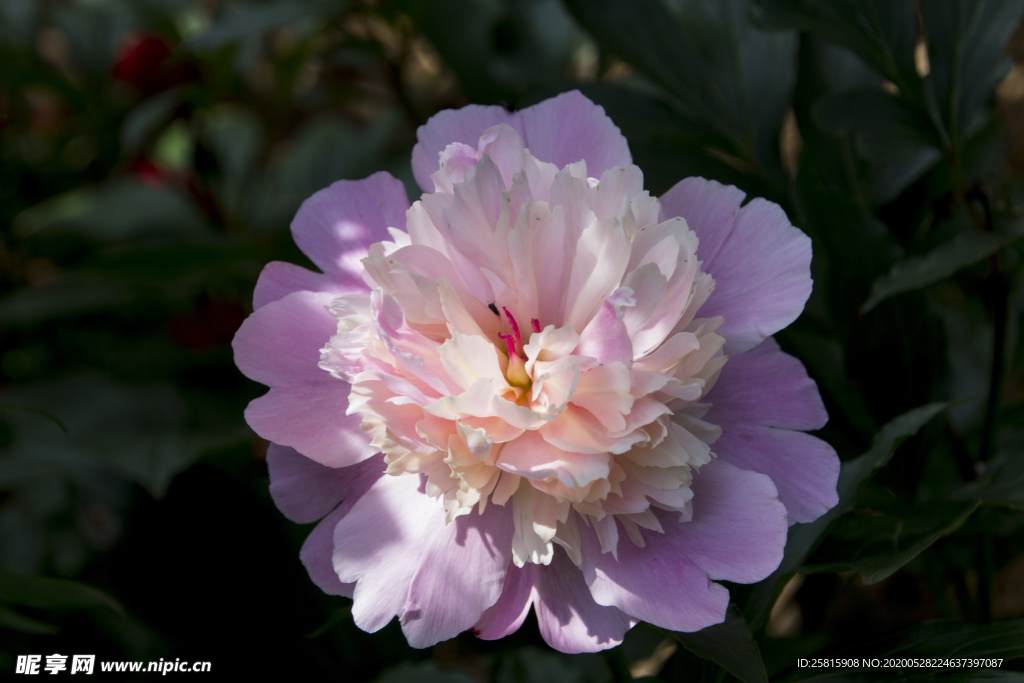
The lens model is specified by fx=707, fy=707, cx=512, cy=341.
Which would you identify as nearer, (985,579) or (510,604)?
(510,604)

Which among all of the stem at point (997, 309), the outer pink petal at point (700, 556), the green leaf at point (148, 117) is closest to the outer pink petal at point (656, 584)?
the outer pink petal at point (700, 556)

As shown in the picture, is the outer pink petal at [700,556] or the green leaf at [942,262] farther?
the green leaf at [942,262]

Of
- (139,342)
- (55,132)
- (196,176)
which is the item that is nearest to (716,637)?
(139,342)

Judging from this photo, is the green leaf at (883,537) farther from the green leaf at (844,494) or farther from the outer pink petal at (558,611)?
the outer pink petal at (558,611)

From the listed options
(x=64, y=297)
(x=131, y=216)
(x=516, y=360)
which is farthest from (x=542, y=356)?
(x=131, y=216)

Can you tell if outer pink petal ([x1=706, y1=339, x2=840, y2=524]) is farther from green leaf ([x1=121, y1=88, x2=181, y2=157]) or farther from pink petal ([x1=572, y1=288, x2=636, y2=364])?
green leaf ([x1=121, y1=88, x2=181, y2=157])

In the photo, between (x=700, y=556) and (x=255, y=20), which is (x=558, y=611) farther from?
(x=255, y=20)

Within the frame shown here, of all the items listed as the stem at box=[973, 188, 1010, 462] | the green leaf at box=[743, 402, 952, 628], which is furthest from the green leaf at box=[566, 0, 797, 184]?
the green leaf at box=[743, 402, 952, 628]
